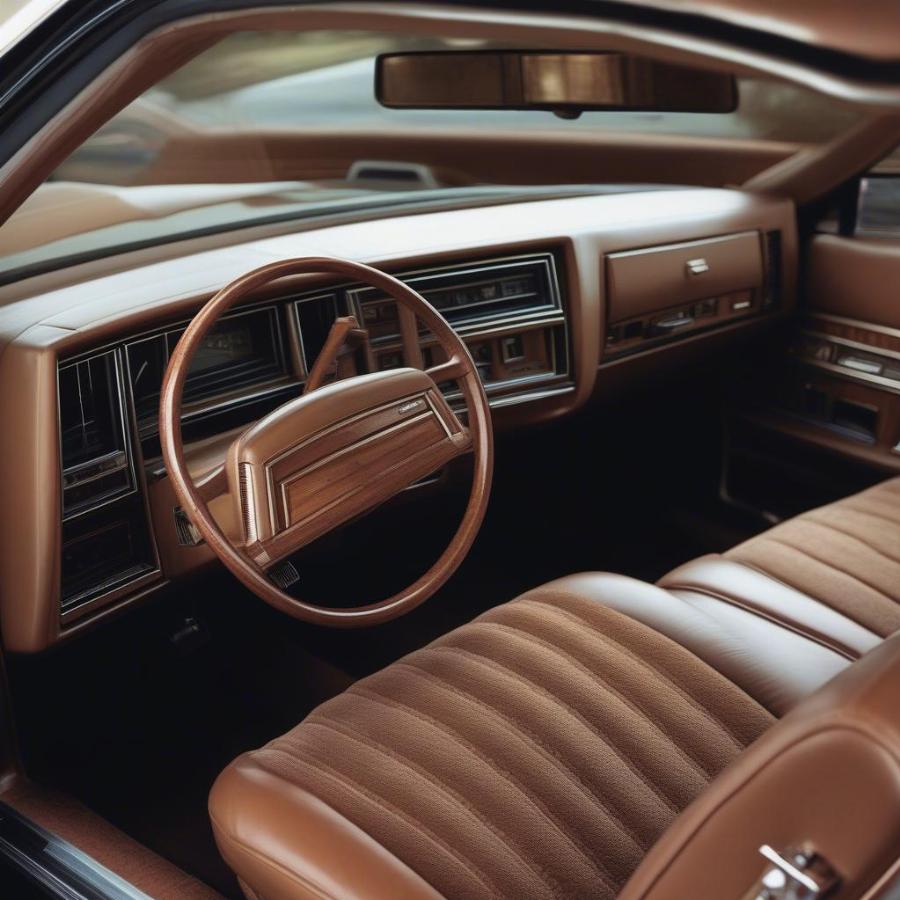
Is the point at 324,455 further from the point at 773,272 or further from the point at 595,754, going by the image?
the point at 773,272

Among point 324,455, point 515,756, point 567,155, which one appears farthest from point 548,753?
point 567,155

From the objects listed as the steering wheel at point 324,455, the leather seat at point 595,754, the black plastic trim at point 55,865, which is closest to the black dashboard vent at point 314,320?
the steering wheel at point 324,455

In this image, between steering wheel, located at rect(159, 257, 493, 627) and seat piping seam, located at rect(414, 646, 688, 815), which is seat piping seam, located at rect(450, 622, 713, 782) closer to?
seat piping seam, located at rect(414, 646, 688, 815)

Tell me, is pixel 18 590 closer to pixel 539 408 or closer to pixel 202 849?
pixel 202 849

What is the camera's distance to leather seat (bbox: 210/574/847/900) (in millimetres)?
1202

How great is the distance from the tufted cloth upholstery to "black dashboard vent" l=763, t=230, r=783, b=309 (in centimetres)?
86

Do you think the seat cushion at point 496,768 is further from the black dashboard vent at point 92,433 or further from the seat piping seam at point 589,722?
the black dashboard vent at point 92,433

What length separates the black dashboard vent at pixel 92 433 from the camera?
1.59 metres

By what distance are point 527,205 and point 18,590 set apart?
4.34 feet

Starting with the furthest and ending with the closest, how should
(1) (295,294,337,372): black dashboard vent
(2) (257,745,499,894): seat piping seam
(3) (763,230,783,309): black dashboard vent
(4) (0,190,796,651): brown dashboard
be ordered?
(3) (763,230,783,309): black dashboard vent
(1) (295,294,337,372): black dashboard vent
(4) (0,190,796,651): brown dashboard
(2) (257,745,499,894): seat piping seam

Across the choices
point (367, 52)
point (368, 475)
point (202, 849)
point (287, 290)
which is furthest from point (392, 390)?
point (367, 52)

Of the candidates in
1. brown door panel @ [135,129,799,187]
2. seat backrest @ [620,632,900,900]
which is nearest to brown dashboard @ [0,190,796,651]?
brown door panel @ [135,129,799,187]

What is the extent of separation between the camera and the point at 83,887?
5.01ft

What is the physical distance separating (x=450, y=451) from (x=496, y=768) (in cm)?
51
